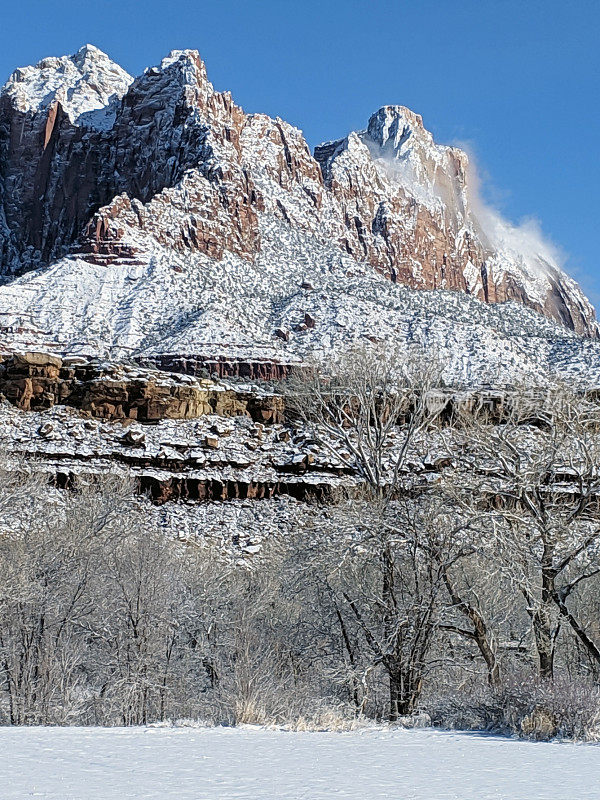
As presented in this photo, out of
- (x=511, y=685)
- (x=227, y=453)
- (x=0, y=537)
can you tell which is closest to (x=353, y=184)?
(x=227, y=453)

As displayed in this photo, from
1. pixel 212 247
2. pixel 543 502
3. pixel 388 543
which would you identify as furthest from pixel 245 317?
pixel 543 502

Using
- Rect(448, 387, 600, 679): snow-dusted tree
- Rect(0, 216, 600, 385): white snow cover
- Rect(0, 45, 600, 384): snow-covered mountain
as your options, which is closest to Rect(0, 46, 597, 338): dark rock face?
Rect(0, 45, 600, 384): snow-covered mountain

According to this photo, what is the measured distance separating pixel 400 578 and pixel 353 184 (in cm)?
16892

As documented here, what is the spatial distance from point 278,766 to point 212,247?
364ft

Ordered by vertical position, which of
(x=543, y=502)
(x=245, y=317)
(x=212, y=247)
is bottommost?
(x=543, y=502)

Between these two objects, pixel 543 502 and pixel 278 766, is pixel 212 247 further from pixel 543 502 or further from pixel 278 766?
pixel 278 766

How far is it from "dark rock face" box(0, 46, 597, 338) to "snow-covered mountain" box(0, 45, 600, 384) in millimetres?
389

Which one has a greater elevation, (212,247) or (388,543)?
(212,247)

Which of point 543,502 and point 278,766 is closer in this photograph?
point 278,766

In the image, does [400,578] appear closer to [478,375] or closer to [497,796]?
[497,796]

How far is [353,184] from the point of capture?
176 m

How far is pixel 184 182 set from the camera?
13038 cm

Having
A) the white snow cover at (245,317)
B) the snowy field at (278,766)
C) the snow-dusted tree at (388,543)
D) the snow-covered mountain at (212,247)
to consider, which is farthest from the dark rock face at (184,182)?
the snowy field at (278,766)

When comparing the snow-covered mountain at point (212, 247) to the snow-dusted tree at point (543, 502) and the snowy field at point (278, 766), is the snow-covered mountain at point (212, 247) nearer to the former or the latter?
the snow-dusted tree at point (543, 502)
